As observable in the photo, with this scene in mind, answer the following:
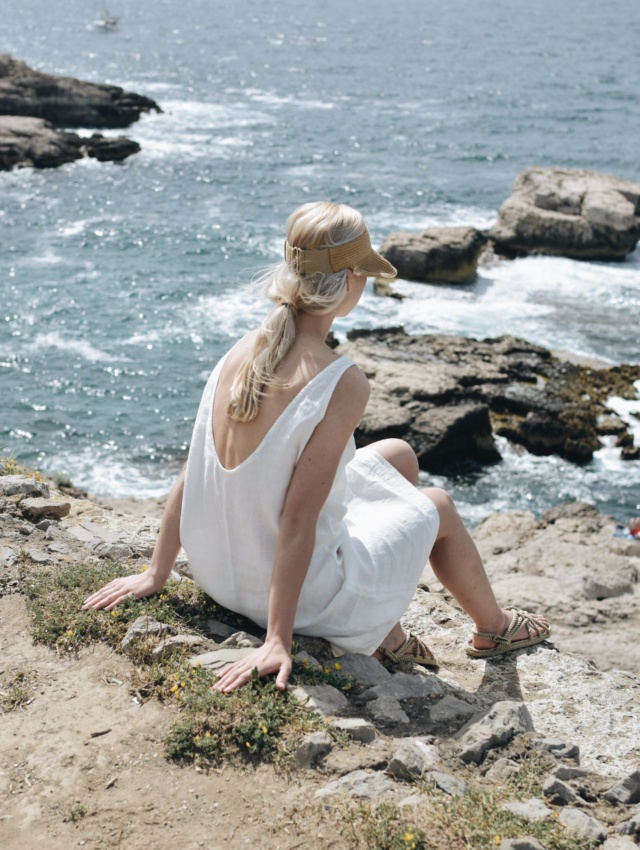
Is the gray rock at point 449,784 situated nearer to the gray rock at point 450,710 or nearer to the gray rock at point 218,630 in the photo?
the gray rock at point 450,710

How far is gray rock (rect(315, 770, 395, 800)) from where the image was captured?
3.77 metres

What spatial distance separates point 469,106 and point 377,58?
602 inches

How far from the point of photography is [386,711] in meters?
4.50

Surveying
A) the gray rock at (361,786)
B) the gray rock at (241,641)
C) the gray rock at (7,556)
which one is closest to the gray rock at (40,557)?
the gray rock at (7,556)

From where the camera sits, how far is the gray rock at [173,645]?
453cm

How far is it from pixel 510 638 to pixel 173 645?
2.03 metres

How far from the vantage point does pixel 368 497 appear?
4.93m

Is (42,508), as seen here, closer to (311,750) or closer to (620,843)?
(311,750)

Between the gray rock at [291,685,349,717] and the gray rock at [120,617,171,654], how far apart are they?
770 mm

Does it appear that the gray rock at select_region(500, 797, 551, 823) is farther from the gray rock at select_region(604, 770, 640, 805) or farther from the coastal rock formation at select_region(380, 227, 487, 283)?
the coastal rock formation at select_region(380, 227, 487, 283)

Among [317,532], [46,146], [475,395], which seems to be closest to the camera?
[317,532]

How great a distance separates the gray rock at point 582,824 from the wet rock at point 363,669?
1203mm

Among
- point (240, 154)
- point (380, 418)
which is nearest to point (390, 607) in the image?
point (380, 418)

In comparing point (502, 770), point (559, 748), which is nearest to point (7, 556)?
point (502, 770)
